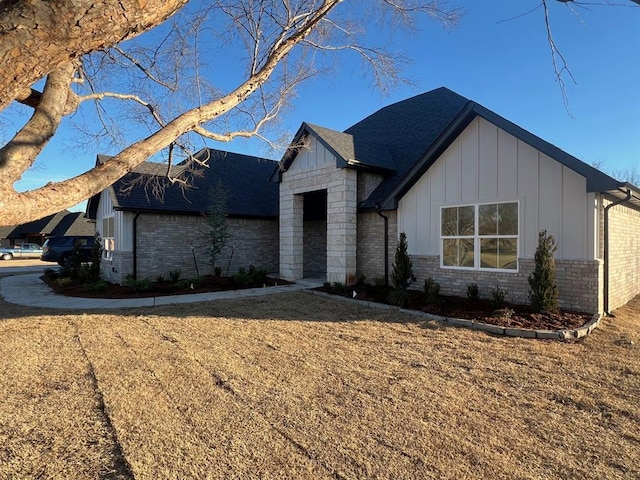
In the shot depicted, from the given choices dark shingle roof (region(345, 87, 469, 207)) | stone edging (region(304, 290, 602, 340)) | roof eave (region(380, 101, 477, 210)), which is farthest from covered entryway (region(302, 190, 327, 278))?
stone edging (region(304, 290, 602, 340))

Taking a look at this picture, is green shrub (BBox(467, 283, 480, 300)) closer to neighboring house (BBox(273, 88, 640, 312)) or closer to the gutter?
neighboring house (BBox(273, 88, 640, 312))

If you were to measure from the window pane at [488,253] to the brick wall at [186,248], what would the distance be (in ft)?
33.8

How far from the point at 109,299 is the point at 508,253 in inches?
431

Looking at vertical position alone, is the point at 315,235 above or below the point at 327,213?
below

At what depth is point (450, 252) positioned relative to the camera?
10.2 meters

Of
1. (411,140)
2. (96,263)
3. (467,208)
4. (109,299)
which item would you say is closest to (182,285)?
(109,299)

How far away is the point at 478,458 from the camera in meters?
2.98

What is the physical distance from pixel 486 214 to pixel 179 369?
7781 millimetres

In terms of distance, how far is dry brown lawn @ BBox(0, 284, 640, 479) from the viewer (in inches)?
115

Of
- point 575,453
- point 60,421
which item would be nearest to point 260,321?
point 60,421

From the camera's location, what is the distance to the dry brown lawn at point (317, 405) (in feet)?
9.62

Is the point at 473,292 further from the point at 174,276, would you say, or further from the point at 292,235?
the point at 174,276

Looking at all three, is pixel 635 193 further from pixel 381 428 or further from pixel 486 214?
pixel 381 428

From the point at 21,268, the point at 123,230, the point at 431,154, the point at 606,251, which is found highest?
the point at 431,154
